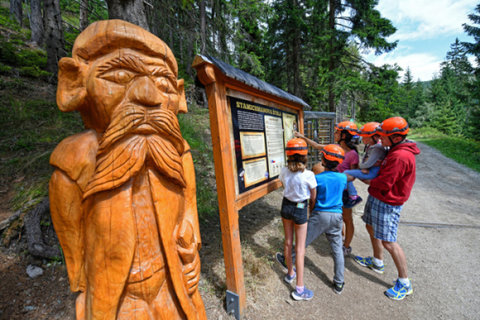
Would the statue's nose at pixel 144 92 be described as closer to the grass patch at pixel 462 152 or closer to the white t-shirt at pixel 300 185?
the white t-shirt at pixel 300 185

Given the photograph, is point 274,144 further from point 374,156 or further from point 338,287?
point 338,287

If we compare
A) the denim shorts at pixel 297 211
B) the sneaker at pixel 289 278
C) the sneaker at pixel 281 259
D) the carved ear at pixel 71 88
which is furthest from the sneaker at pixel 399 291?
the carved ear at pixel 71 88

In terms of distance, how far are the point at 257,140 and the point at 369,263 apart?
2842 mm

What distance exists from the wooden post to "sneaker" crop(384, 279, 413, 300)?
217 cm

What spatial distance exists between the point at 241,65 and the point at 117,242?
28.8 ft

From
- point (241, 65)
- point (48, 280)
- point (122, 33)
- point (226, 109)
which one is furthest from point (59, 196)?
point (241, 65)

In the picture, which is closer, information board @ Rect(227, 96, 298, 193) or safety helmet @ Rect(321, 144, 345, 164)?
information board @ Rect(227, 96, 298, 193)

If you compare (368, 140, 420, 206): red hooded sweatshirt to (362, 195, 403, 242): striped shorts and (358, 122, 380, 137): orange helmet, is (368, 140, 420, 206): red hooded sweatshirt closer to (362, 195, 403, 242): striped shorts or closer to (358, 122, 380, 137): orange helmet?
(362, 195, 403, 242): striped shorts

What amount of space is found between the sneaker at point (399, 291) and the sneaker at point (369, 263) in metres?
0.44

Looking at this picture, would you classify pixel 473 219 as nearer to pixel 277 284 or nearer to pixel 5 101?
pixel 277 284

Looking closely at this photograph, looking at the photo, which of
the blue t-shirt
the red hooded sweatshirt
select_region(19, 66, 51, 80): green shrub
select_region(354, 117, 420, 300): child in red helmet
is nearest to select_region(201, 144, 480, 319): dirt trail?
select_region(354, 117, 420, 300): child in red helmet

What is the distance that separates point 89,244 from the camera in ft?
3.75

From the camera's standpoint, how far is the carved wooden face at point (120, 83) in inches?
43.5

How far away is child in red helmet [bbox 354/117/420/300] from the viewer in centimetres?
269
